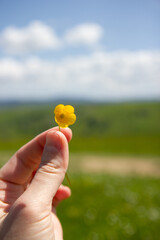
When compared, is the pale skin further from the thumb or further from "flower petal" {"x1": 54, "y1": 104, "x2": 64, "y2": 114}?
"flower petal" {"x1": 54, "y1": 104, "x2": 64, "y2": 114}

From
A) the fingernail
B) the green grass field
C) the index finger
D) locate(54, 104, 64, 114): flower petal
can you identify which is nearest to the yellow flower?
locate(54, 104, 64, 114): flower petal

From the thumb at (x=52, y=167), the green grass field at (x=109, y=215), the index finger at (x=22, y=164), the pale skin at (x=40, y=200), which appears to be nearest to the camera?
the pale skin at (x=40, y=200)

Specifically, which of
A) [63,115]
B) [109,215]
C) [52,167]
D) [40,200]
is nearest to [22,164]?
[52,167]

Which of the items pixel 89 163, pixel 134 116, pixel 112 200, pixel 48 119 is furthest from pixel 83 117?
pixel 112 200

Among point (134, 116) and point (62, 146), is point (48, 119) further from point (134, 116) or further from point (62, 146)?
point (62, 146)

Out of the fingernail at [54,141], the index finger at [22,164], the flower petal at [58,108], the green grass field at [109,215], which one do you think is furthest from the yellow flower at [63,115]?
the green grass field at [109,215]

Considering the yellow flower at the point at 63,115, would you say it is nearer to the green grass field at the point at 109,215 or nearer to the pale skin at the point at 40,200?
the pale skin at the point at 40,200

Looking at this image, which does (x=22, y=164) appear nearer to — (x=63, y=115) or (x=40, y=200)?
(x=40, y=200)

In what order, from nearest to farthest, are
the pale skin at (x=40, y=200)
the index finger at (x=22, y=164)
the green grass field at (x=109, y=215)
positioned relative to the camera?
1. the pale skin at (x=40, y=200)
2. the index finger at (x=22, y=164)
3. the green grass field at (x=109, y=215)
